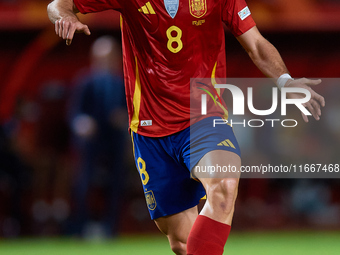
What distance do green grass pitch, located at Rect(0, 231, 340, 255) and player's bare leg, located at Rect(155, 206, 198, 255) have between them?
171cm

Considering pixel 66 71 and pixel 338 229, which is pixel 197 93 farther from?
pixel 66 71

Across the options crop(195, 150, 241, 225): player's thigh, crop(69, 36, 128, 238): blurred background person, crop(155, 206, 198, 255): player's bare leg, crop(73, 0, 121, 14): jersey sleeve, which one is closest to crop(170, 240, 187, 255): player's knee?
crop(155, 206, 198, 255): player's bare leg

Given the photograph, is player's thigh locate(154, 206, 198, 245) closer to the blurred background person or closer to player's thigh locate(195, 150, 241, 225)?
player's thigh locate(195, 150, 241, 225)

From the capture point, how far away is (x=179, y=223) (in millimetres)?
3510

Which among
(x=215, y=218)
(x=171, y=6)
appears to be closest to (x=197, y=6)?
(x=171, y=6)

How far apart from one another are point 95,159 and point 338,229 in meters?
3.12

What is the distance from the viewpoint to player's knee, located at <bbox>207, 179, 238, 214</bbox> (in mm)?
2711

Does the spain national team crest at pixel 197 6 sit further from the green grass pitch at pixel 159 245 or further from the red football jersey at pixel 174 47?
the green grass pitch at pixel 159 245

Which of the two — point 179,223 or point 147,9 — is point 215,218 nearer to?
point 179,223

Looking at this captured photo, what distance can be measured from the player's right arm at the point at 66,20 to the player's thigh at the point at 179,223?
1.31 metres

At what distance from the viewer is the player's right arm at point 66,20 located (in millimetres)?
2760

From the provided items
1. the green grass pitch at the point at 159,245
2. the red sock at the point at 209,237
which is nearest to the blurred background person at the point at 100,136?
the green grass pitch at the point at 159,245

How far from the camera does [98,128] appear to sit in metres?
5.62

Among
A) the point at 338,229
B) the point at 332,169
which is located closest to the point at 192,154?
the point at 338,229
